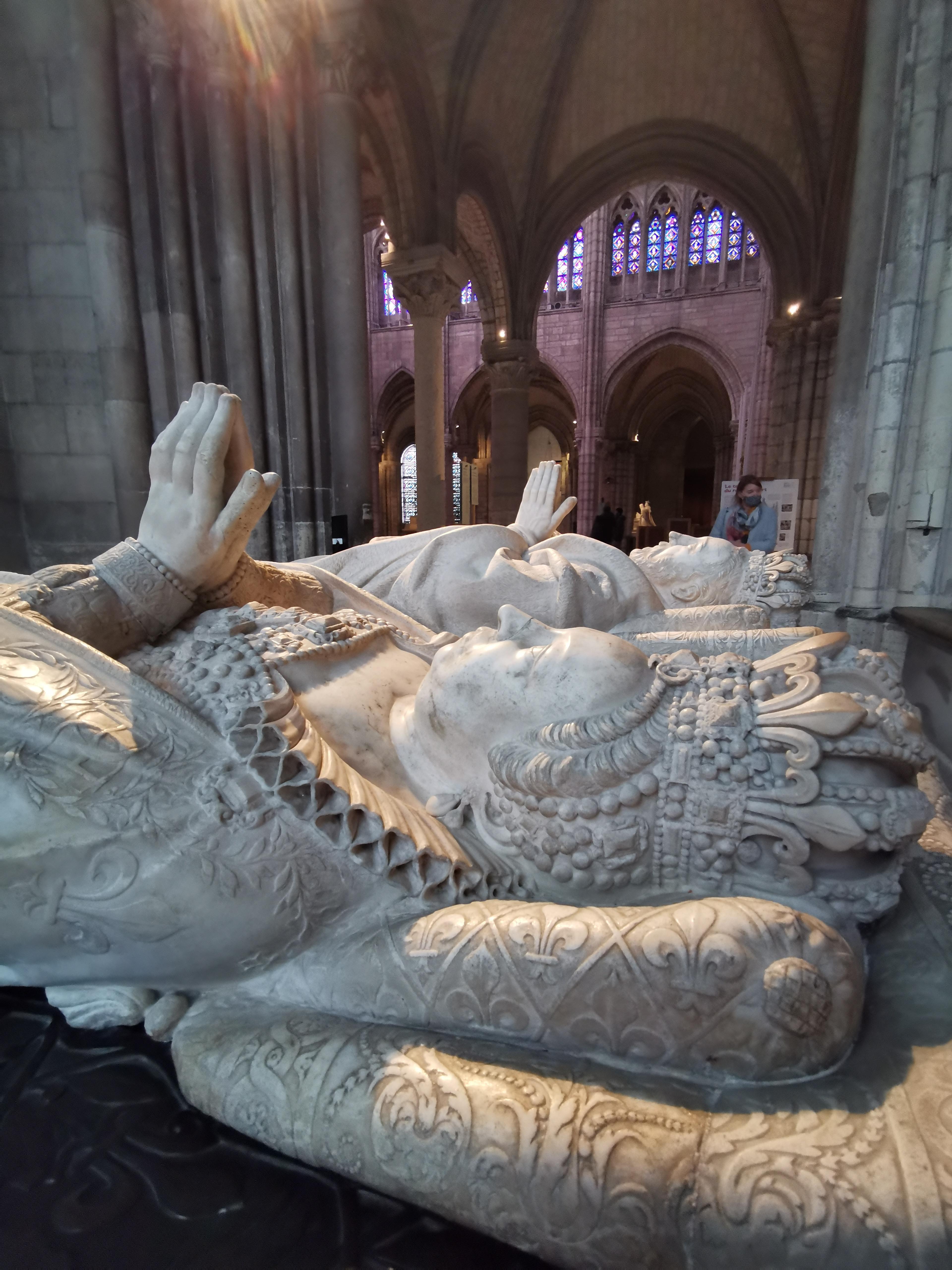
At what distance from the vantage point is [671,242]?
1708 centimetres

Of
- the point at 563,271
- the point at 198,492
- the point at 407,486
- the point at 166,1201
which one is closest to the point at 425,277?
the point at 198,492

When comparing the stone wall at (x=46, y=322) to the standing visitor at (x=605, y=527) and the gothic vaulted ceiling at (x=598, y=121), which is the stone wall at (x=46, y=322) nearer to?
the gothic vaulted ceiling at (x=598, y=121)

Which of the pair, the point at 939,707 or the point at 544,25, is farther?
the point at 544,25

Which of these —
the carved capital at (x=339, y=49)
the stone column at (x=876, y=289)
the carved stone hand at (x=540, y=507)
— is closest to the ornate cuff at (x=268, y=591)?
the carved stone hand at (x=540, y=507)

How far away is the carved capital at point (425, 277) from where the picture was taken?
794 cm

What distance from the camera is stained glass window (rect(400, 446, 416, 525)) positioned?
23.2 m

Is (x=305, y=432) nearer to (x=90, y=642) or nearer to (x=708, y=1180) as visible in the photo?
(x=90, y=642)

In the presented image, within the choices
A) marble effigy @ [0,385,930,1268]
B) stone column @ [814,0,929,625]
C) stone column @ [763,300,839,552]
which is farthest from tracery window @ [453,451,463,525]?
marble effigy @ [0,385,930,1268]

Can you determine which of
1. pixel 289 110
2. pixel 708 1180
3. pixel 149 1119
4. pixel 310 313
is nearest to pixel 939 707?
pixel 708 1180

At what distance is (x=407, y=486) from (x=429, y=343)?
15.5 metres

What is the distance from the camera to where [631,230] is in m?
17.4

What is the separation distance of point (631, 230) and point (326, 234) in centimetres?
1515

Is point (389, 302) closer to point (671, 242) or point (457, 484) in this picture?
point (457, 484)

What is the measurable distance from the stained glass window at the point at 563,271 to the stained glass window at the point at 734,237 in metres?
4.20
